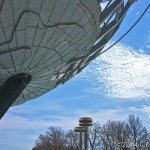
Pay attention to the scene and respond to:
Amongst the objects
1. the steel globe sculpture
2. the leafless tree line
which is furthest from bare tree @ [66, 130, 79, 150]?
the steel globe sculpture

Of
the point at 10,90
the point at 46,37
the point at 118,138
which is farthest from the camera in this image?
the point at 118,138

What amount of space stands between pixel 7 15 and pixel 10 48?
7.59ft

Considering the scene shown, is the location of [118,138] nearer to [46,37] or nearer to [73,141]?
[73,141]

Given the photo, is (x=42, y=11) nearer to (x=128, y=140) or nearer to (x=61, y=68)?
(x=61, y=68)

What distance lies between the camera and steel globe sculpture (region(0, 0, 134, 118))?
60.5 ft

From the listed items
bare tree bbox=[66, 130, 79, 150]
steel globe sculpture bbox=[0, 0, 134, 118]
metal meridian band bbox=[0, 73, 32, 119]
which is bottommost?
metal meridian band bbox=[0, 73, 32, 119]

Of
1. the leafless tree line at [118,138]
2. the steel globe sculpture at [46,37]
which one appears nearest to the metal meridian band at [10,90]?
the steel globe sculpture at [46,37]

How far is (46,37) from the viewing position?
20.3m

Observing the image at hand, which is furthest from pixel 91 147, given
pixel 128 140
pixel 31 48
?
pixel 31 48

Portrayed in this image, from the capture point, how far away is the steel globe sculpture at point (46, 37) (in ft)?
60.5

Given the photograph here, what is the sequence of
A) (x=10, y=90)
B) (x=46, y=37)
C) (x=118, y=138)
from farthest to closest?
(x=118, y=138)
(x=10, y=90)
(x=46, y=37)

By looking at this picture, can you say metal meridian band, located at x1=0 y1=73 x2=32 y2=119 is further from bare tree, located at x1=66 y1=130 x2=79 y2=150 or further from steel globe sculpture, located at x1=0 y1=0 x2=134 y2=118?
bare tree, located at x1=66 y1=130 x2=79 y2=150

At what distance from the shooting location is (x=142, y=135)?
227 ft

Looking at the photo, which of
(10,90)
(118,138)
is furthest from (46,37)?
(118,138)
